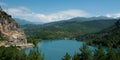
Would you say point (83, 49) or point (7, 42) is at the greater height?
point (83, 49)

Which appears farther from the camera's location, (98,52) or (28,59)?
(28,59)

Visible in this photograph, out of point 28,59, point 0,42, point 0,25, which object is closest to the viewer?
point 28,59

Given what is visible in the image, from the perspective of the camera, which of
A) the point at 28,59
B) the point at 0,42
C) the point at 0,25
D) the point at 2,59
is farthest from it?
the point at 0,25

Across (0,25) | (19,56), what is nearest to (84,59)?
(19,56)

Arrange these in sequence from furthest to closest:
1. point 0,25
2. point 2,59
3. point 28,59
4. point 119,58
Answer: point 0,25
point 2,59
point 28,59
point 119,58

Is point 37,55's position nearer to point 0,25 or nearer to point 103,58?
point 103,58

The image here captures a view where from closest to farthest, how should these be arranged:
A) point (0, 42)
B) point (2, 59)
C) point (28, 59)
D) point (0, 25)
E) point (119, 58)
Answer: point (119, 58) < point (28, 59) < point (2, 59) < point (0, 42) < point (0, 25)

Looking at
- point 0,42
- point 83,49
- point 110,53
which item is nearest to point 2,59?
point 83,49

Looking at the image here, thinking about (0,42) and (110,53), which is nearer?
(110,53)

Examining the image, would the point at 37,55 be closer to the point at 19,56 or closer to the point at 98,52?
the point at 19,56
